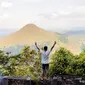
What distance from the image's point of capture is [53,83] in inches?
443

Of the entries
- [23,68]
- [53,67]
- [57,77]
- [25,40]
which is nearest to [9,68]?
[23,68]

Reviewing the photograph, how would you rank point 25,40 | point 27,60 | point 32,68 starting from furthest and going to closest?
1. point 25,40
2. point 27,60
3. point 32,68

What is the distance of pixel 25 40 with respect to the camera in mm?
19391

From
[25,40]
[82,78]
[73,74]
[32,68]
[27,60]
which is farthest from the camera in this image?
[25,40]

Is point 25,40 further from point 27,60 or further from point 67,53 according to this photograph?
point 67,53

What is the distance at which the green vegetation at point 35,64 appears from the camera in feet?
40.3

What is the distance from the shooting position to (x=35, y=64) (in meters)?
13.8

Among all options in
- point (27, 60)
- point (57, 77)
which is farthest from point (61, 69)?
point (27, 60)

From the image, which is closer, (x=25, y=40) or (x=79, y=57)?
(x=79, y=57)

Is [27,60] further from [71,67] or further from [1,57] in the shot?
[71,67]

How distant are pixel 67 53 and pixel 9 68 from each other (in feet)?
7.52

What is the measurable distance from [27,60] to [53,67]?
206 centimetres

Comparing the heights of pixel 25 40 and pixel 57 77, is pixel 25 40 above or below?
above

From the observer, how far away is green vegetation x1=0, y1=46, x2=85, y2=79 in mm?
12281
